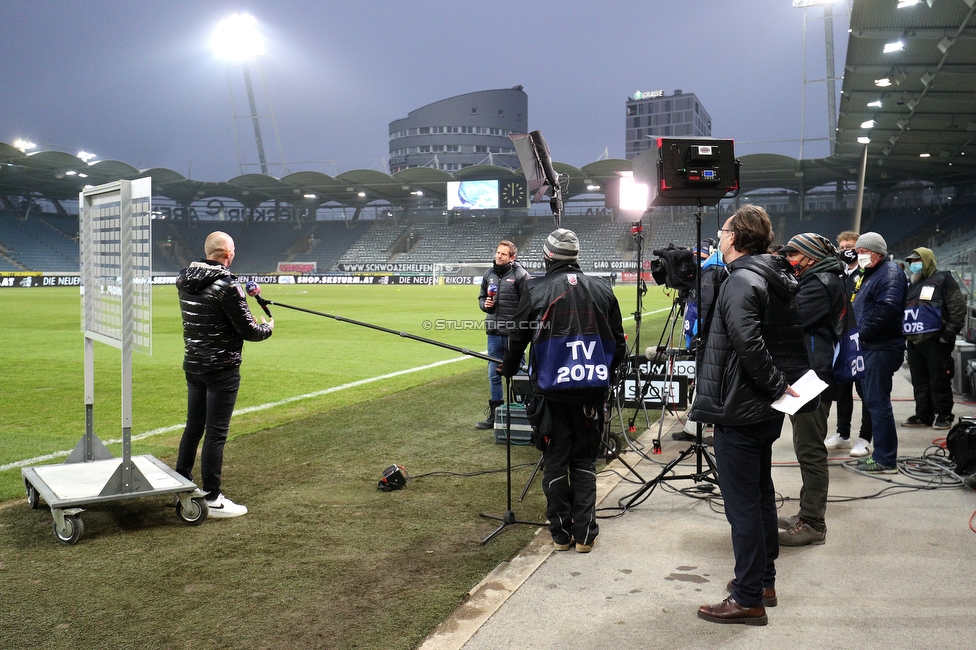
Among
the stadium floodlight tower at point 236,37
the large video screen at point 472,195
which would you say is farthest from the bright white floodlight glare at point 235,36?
the large video screen at point 472,195

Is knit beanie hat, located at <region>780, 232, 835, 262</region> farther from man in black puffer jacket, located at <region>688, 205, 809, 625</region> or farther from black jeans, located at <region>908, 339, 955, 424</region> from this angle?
black jeans, located at <region>908, 339, 955, 424</region>

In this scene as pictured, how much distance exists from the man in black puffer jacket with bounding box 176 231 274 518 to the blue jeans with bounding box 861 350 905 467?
506 centimetres

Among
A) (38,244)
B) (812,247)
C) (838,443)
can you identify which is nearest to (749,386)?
(812,247)

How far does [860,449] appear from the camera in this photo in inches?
279

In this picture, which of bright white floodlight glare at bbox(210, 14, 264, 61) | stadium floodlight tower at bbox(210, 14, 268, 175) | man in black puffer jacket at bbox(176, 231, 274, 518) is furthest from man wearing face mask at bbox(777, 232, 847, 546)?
stadium floodlight tower at bbox(210, 14, 268, 175)

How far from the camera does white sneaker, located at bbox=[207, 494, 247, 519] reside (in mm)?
5109

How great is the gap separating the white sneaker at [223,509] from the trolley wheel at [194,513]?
12 cm

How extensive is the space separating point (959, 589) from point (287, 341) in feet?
50.0

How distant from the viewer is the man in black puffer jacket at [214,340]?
5.03 meters

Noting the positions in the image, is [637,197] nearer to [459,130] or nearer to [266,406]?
[266,406]

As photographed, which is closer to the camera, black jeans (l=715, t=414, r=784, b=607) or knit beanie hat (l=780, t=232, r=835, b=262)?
black jeans (l=715, t=414, r=784, b=607)

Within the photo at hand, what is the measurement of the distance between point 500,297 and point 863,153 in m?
29.9

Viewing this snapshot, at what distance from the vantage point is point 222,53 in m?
69.2

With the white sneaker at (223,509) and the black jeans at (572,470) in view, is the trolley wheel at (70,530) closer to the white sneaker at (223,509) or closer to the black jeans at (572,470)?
the white sneaker at (223,509)
